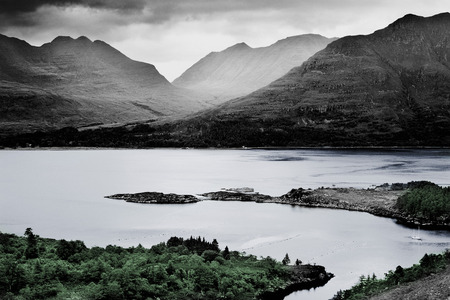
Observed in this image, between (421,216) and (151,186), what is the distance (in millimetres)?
78773

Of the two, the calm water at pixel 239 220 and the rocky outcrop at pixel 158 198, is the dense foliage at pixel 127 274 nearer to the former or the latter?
the calm water at pixel 239 220

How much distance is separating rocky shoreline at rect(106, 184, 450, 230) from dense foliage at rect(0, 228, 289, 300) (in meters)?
45.4

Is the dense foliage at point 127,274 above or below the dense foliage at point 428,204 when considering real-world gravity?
below

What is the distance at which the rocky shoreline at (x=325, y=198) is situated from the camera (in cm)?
9562

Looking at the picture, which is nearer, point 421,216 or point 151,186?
point 421,216

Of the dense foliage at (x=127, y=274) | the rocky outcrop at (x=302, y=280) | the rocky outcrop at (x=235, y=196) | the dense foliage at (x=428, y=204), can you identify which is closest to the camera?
the dense foliage at (x=127, y=274)

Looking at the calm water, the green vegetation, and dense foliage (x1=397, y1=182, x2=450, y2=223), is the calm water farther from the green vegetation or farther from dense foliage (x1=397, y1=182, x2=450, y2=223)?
dense foliage (x1=397, y1=182, x2=450, y2=223)

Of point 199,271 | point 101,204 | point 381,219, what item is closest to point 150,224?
point 101,204

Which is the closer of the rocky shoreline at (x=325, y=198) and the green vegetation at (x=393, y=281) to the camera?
the green vegetation at (x=393, y=281)

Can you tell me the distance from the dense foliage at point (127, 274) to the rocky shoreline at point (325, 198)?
4545cm

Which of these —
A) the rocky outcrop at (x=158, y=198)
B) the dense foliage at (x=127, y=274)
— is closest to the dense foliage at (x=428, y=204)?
the dense foliage at (x=127, y=274)

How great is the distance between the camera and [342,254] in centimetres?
6481

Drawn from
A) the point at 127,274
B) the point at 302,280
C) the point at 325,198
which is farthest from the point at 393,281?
the point at 325,198

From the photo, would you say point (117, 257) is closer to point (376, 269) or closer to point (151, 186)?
point (376, 269)
